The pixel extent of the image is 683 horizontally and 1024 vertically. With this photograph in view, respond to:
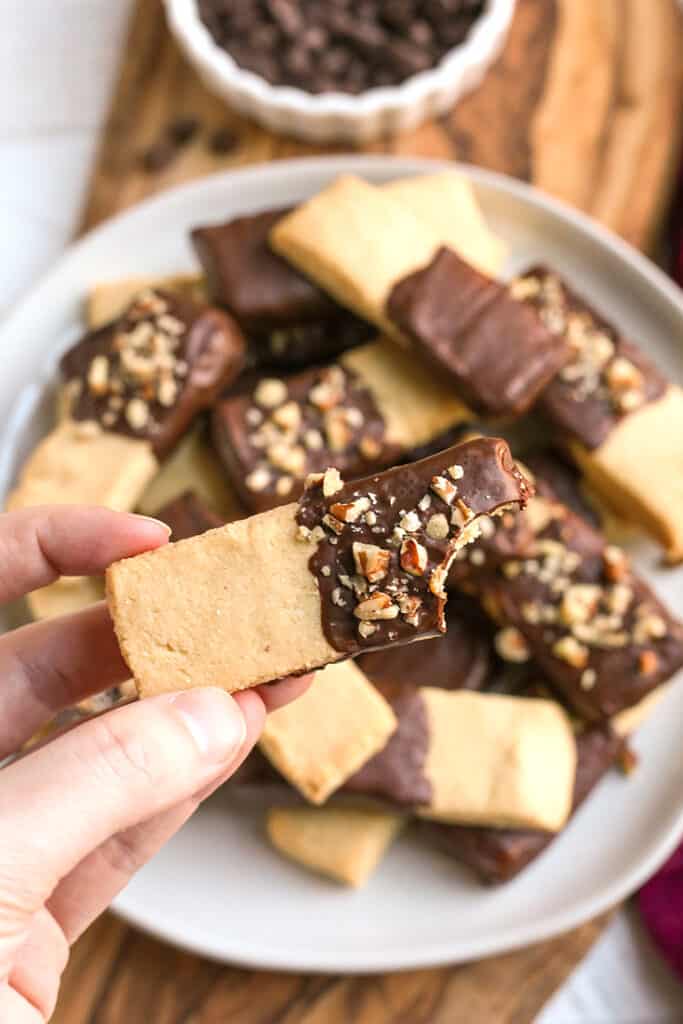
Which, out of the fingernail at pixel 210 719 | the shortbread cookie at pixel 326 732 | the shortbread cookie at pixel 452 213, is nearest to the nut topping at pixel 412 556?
the fingernail at pixel 210 719

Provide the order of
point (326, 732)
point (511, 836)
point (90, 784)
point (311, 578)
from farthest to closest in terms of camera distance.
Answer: point (511, 836) → point (326, 732) → point (311, 578) → point (90, 784)

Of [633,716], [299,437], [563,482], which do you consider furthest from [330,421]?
[633,716]

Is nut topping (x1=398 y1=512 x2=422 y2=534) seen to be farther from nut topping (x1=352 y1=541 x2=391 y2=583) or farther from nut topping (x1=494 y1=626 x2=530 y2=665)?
nut topping (x1=494 y1=626 x2=530 y2=665)

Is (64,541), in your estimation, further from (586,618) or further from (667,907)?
(667,907)

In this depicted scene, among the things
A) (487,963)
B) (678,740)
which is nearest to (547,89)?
(678,740)

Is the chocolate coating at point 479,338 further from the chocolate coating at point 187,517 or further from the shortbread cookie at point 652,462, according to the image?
the chocolate coating at point 187,517

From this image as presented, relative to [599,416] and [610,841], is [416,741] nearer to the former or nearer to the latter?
[610,841]
